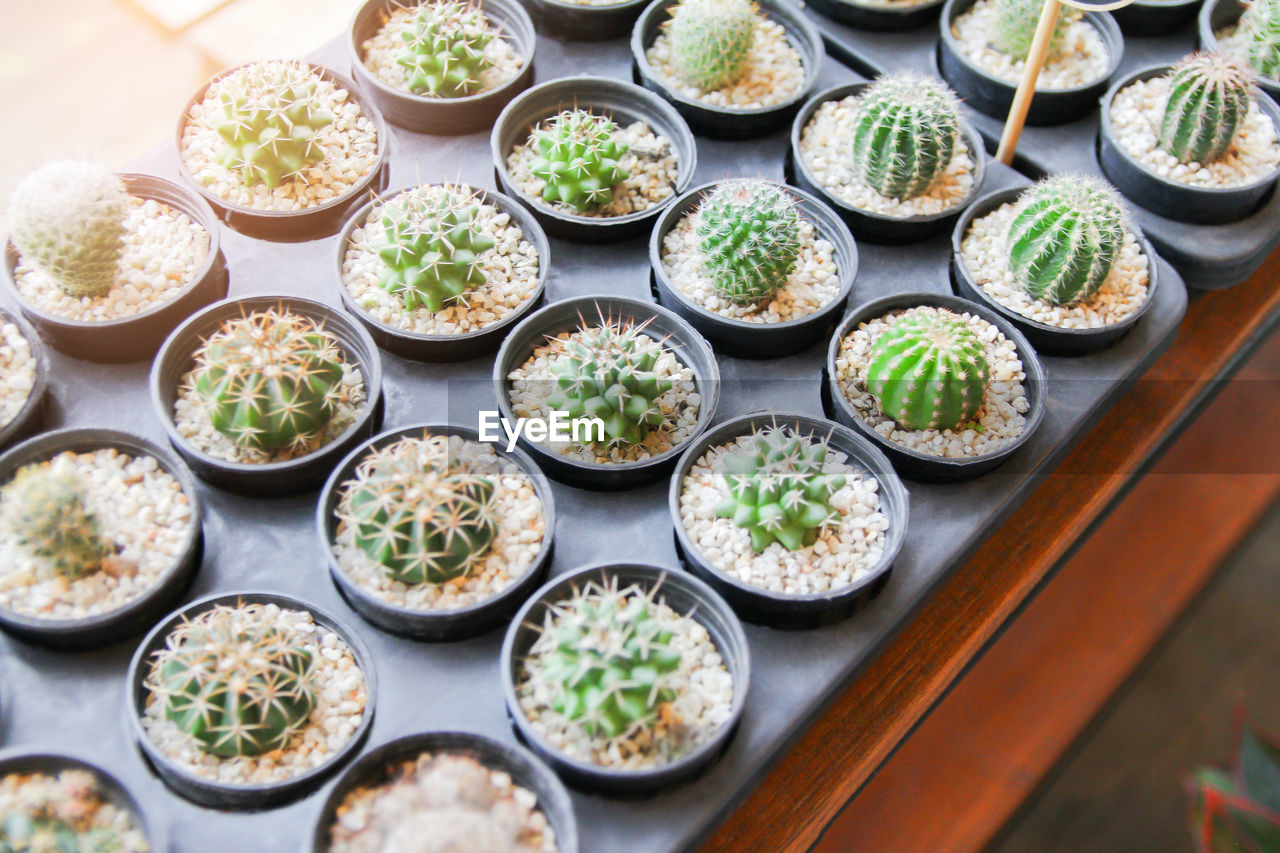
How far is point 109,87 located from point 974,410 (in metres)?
2.10

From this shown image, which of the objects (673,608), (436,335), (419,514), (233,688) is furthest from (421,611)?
(436,335)

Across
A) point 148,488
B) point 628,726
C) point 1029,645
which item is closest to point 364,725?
point 628,726

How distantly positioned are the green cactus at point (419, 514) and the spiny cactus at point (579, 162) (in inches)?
26.4

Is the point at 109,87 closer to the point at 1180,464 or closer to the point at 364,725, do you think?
the point at 364,725

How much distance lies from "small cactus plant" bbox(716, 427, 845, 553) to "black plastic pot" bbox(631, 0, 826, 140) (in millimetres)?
826

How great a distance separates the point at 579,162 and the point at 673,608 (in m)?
0.88

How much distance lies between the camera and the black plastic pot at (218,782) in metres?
1.42

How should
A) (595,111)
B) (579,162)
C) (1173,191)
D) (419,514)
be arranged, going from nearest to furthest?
(419,514)
(579,162)
(1173,191)
(595,111)

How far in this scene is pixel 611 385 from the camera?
5.59 feet

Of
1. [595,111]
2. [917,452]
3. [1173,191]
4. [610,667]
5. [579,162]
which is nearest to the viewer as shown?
[610,667]

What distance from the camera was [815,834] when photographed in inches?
66.8

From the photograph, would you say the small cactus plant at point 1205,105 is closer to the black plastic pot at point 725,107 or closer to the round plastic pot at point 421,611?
the black plastic pot at point 725,107

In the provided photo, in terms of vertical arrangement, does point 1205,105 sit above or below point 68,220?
above

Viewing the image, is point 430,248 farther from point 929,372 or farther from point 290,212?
point 929,372
